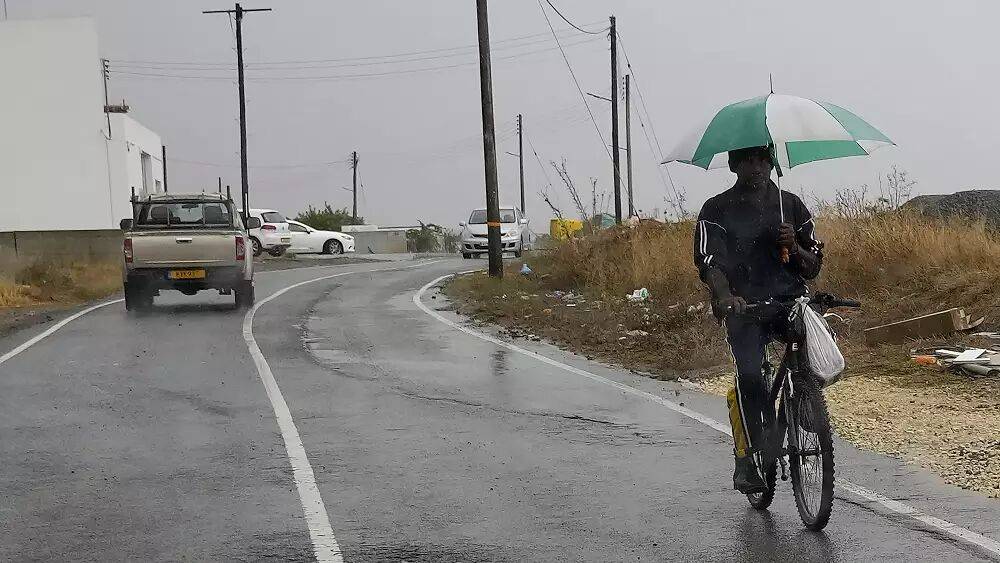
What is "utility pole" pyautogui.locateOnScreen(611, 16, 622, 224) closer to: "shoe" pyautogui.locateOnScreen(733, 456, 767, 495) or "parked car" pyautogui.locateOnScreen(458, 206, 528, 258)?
"parked car" pyautogui.locateOnScreen(458, 206, 528, 258)

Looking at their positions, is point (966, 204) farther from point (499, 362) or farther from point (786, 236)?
point (786, 236)

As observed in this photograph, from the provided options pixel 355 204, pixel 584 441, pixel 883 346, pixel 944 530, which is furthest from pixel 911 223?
pixel 355 204

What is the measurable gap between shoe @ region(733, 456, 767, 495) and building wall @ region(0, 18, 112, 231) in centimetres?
4755

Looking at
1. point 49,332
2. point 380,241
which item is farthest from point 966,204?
point 380,241

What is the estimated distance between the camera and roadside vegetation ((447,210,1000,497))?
877 centimetres

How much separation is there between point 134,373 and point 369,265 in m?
26.2

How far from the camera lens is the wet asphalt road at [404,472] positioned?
5887 millimetres

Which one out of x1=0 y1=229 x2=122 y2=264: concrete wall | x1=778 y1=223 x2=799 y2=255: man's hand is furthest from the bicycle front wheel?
x1=0 y1=229 x2=122 y2=264: concrete wall

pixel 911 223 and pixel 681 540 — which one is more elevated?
pixel 911 223

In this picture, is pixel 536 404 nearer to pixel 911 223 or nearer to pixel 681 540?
pixel 681 540

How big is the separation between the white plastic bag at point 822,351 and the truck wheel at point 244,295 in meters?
16.4

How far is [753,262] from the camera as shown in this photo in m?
6.21

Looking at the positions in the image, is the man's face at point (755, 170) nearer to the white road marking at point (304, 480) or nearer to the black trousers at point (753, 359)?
the black trousers at point (753, 359)

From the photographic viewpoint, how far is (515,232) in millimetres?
41125
